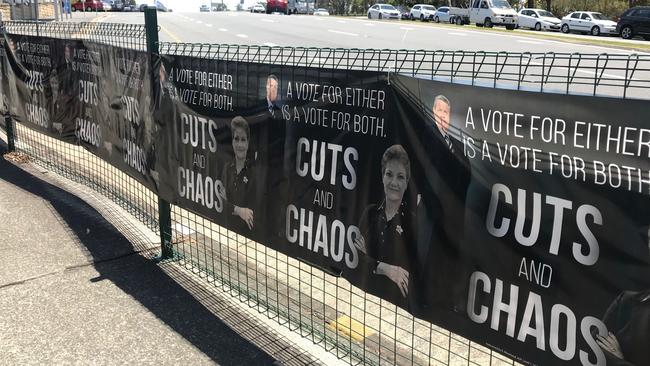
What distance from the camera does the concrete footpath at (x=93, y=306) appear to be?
3850 millimetres

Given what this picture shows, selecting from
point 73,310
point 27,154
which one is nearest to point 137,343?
point 73,310

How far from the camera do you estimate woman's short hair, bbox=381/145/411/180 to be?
9.97 ft

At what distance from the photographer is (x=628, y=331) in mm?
2250

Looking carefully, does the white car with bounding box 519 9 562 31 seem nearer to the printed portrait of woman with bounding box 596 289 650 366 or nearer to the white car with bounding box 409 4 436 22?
the white car with bounding box 409 4 436 22

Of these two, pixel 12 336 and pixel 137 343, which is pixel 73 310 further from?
pixel 137 343

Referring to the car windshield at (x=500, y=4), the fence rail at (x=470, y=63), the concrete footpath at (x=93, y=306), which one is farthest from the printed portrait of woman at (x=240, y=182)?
the car windshield at (x=500, y=4)

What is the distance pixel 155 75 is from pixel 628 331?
159 inches

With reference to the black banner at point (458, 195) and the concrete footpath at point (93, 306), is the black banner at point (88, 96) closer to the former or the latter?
the concrete footpath at point (93, 306)

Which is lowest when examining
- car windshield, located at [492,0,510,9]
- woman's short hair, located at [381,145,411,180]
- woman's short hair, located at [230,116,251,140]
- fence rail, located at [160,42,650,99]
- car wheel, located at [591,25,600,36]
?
car wheel, located at [591,25,600,36]

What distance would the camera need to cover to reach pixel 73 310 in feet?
14.5

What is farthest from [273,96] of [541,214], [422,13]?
[422,13]

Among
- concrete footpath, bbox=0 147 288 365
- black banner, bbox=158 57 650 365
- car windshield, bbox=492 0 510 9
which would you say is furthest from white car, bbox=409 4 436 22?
black banner, bbox=158 57 650 365

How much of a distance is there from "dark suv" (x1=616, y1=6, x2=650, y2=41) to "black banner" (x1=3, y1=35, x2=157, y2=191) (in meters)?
32.3

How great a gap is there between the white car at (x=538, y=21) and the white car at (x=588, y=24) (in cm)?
63
